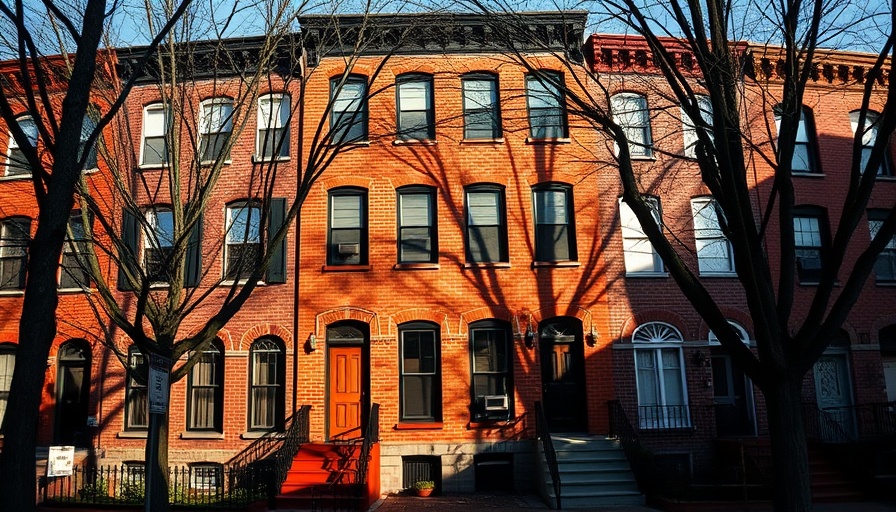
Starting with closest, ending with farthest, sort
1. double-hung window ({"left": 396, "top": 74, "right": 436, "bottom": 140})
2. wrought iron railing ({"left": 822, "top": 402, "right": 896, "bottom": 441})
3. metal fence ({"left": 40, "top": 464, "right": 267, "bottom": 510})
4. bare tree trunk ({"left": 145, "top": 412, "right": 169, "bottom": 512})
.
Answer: bare tree trunk ({"left": 145, "top": 412, "right": 169, "bottom": 512})
metal fence ({"left": 40, "top": 464, "right": 267, "bottom": 510})
wrought iron railing ({"left": 822, "top": 402, "right": 896, "bottom": 441})
double-hung window ({"left": 396, "top": 74, "right": 436, "bottom": 140})

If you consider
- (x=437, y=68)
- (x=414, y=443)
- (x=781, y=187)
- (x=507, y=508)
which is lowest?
(x=507, y=508)

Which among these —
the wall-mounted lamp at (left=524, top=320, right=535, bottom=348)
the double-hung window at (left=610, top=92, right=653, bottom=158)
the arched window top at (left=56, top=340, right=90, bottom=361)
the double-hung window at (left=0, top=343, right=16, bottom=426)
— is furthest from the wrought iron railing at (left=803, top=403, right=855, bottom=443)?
the double-hung window at (left=0, top=343, right=16, bottom=426)

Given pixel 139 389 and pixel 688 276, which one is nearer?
pixel 688 276

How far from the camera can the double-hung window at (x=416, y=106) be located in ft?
55.3

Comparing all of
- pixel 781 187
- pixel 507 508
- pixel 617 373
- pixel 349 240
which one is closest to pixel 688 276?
pixel 781 187

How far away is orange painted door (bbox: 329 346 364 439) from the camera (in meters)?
15.4

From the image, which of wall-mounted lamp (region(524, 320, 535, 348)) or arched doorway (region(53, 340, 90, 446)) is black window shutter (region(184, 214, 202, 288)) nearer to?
arched doorway (region(53, 340, 90, 446))

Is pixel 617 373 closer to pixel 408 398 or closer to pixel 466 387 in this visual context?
pixel 466 387

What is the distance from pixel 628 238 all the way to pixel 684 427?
435 centimetres

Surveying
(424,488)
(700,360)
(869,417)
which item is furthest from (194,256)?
(869,417)

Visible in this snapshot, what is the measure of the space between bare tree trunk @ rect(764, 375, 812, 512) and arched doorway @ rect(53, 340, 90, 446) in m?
14.5

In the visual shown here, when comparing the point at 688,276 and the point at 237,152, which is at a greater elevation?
the point at 237,152

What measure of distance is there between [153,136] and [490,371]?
9.87 meters

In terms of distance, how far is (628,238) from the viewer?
16344mm
